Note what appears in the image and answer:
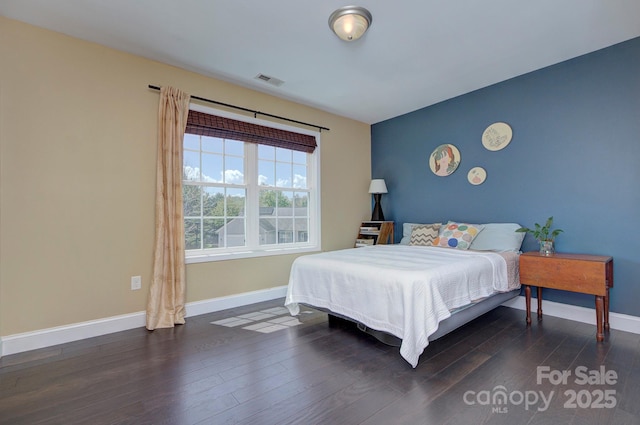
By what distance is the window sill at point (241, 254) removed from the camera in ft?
10.4

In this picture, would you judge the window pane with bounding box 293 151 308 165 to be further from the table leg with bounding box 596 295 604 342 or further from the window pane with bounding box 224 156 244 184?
the table leg with bounding box 596 295 604 342

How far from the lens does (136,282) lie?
2.81 meters

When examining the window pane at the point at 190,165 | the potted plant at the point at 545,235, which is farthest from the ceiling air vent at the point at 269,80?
the potted plant at the point at 545,235

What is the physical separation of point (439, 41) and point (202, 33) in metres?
2.00

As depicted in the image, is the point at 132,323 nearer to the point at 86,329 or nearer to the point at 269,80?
the point at 86,329

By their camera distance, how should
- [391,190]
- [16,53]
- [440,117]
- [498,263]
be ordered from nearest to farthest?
[16,53] < [498,263] < [440,117] < [391,190]

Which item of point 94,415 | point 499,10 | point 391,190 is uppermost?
point 499,10

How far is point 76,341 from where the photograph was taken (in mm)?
2471

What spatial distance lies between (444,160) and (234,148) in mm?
2699

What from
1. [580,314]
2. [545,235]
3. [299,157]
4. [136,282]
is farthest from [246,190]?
[580,314]

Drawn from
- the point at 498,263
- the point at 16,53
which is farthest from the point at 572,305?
the point at 16,53

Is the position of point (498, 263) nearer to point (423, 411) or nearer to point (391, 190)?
point (423, 411)

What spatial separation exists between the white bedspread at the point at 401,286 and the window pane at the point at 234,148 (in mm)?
1552

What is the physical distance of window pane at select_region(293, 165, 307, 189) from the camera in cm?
412
